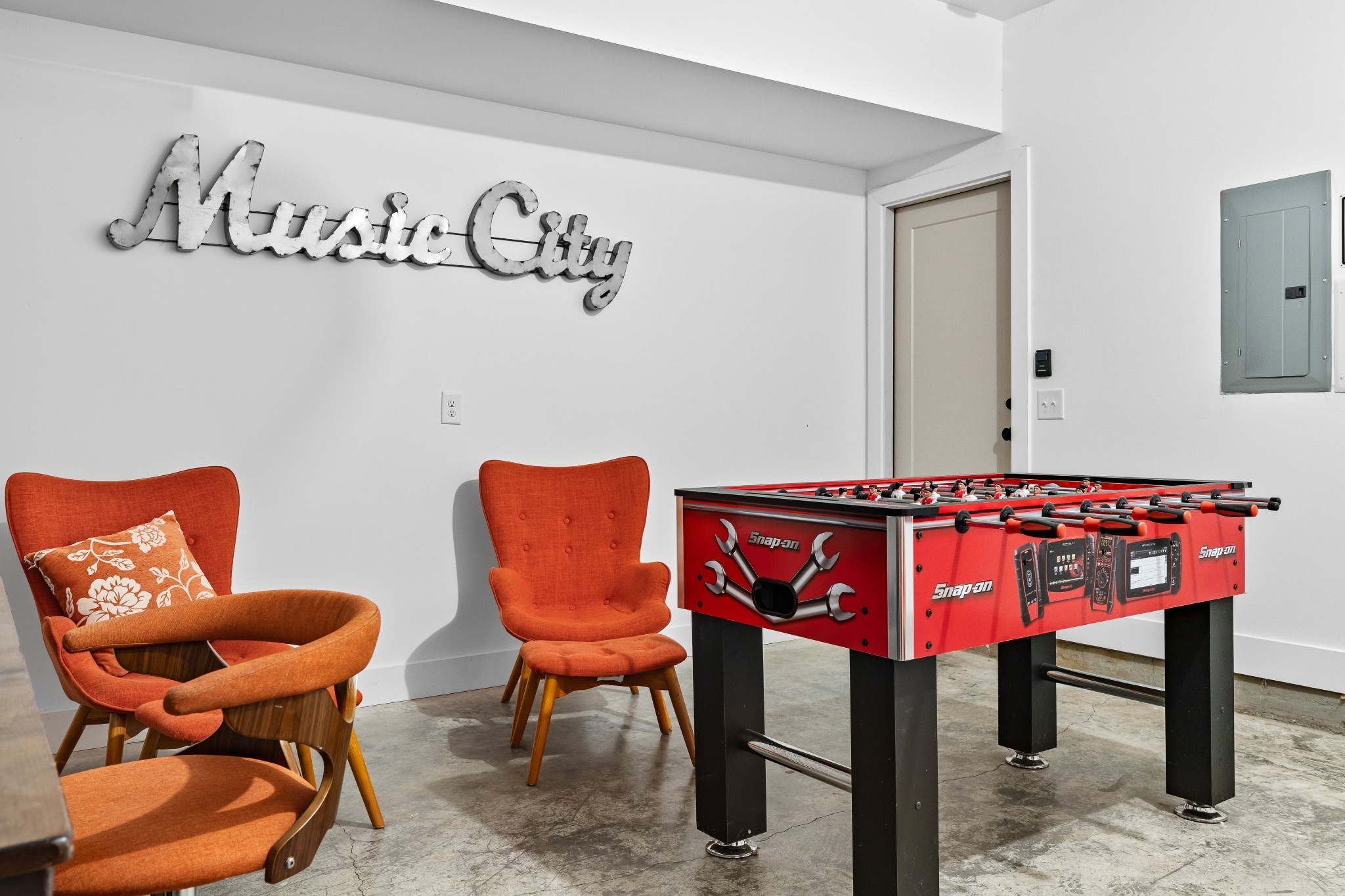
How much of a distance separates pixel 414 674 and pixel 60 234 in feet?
6.41

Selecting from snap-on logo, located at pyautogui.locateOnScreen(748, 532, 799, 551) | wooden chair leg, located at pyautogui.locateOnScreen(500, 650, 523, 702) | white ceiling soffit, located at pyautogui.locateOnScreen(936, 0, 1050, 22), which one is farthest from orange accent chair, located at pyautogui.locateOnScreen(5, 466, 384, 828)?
white ceiling soffit, located at pyautogui.locateOnScreen(936, 0, 1050, 22)

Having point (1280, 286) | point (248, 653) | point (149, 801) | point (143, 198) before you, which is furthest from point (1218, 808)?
point (143, 198)

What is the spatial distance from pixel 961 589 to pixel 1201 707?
103cm

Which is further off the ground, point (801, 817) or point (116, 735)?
point (116, 735)

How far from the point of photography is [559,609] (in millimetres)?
3418

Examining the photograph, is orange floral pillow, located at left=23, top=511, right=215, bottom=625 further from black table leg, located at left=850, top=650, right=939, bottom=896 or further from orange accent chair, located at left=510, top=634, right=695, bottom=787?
black table leg, located at left=850, top=650, right=939, bottom=896

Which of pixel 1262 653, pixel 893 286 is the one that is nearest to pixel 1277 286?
pixel 1262 653

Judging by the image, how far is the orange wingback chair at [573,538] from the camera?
3369 millimetres

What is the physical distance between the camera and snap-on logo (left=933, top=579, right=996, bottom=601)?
1833 mm

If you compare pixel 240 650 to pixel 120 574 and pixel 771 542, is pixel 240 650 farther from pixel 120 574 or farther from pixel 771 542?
pixel 771 542

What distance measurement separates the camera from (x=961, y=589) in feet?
6.14

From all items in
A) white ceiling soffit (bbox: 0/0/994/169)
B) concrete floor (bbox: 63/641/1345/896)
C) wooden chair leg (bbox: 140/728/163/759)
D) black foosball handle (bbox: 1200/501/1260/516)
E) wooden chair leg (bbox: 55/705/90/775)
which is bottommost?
concrete floor (bbox: 63/641/1345/896)

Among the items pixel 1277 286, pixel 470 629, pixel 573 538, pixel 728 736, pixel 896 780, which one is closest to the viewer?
pixel 896 780

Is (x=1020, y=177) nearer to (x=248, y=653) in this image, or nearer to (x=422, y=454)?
(x=422, y=454)
